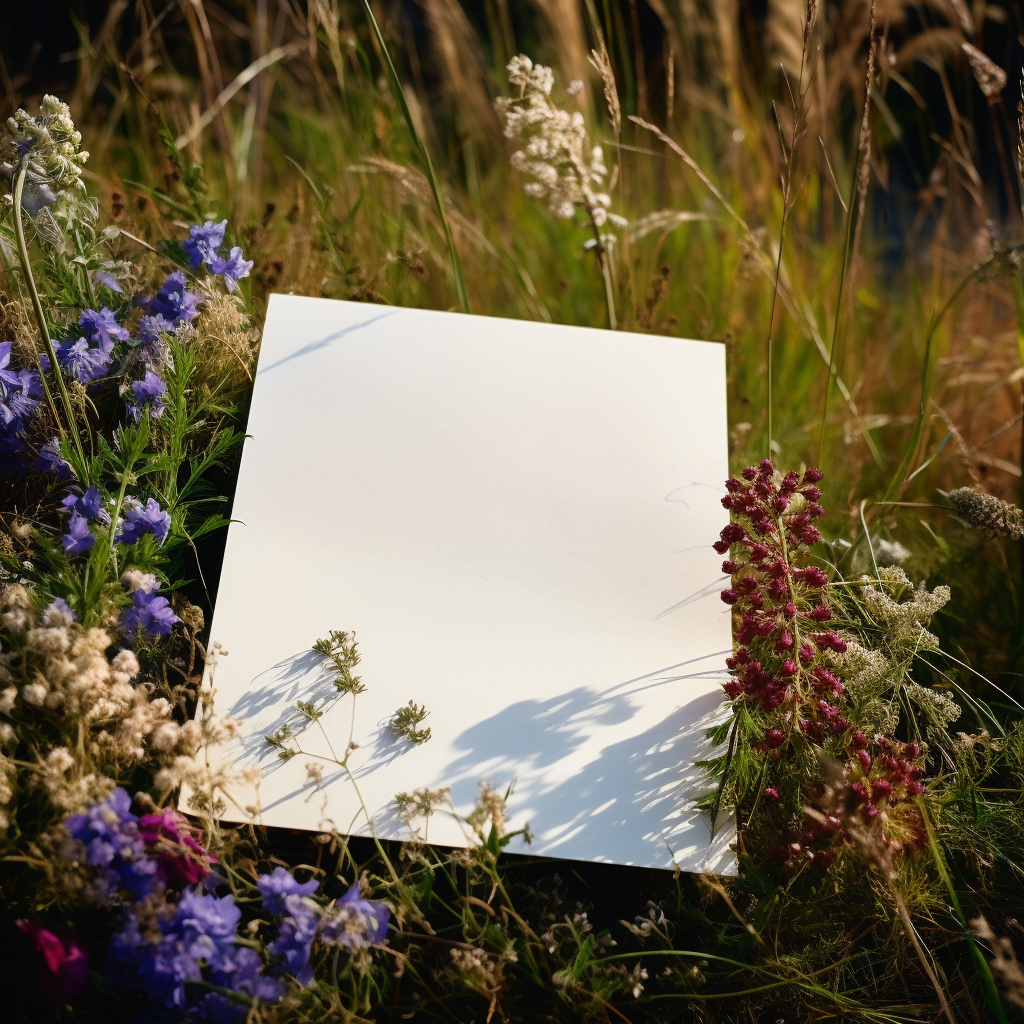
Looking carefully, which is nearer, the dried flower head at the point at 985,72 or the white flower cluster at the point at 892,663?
the white flower cluster at the point at 892,663

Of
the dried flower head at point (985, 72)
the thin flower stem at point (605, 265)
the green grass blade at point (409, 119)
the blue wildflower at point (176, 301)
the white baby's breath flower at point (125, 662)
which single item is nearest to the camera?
the white baby's breath flower at point (125, 662)

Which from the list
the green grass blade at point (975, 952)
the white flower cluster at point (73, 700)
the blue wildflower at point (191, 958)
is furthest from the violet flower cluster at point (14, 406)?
the green grass blade at point (975, 952)

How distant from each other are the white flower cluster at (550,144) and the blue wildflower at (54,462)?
0.89 meters

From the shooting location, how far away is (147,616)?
1179 millimetres

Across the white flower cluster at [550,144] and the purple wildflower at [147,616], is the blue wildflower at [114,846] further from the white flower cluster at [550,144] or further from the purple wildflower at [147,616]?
the white flower cluster at [550,144]

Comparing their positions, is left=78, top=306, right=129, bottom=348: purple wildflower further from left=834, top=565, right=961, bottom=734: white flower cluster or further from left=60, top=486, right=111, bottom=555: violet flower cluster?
left=834, top=565, right=961, bottom=734: white flower cluster

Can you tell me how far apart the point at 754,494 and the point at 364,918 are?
0.79 meters

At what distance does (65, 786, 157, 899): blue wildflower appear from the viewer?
965mm

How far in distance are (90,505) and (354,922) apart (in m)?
0.65

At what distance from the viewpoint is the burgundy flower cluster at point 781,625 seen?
1237 mm

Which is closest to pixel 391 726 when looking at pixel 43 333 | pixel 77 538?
pixel 77 538

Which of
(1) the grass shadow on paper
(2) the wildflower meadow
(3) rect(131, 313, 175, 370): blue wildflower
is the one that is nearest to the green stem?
(2) the wildflower meadow

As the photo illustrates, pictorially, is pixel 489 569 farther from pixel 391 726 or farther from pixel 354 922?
pixel 354 922

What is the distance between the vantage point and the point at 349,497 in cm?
141
